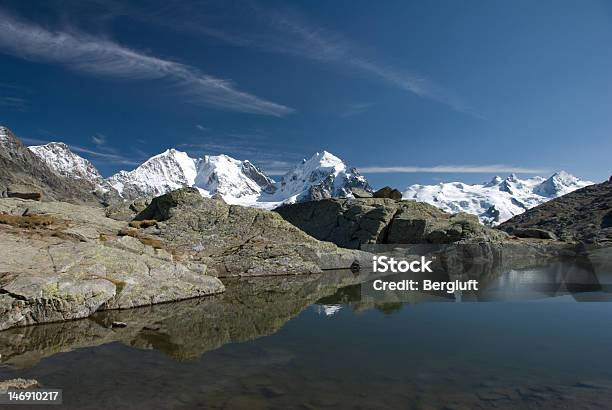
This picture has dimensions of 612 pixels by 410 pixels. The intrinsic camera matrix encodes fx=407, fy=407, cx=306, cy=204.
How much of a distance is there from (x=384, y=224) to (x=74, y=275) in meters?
64.9

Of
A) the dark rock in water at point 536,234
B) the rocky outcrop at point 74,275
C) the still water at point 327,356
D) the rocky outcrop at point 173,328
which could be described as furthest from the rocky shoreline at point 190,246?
the still water at point 327,356

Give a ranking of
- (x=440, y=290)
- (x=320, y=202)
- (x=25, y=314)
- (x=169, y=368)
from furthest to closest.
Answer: (x=320, y=202)
(x=440, y=290)
(x=25, y=314)
(x=169, y=368)

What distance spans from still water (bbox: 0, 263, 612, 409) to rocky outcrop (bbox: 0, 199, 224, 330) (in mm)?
1396

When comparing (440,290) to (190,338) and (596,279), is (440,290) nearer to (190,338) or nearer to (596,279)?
(596,279)

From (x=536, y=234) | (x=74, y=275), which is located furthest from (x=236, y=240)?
(x=536, y=234)

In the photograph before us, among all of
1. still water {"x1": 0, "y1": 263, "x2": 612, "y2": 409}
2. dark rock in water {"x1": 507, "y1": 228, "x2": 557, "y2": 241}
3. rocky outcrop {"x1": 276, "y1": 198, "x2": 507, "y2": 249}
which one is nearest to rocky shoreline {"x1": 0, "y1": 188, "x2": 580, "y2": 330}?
rocky outcrop {"x1": 276, "y1": 198, "x2": 507, "y2": 249}

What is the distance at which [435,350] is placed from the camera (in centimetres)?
1711

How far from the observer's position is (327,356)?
53.3ft

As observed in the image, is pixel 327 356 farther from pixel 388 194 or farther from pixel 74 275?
pixel 388 194

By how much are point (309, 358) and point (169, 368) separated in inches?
207

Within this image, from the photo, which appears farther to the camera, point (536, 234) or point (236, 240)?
point (536, 234)

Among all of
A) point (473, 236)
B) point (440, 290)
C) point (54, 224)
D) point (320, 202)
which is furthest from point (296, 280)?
point (320, 202)

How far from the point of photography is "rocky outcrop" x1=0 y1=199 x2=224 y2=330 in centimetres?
2250

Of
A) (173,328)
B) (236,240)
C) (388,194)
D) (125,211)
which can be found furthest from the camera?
(388,194)
